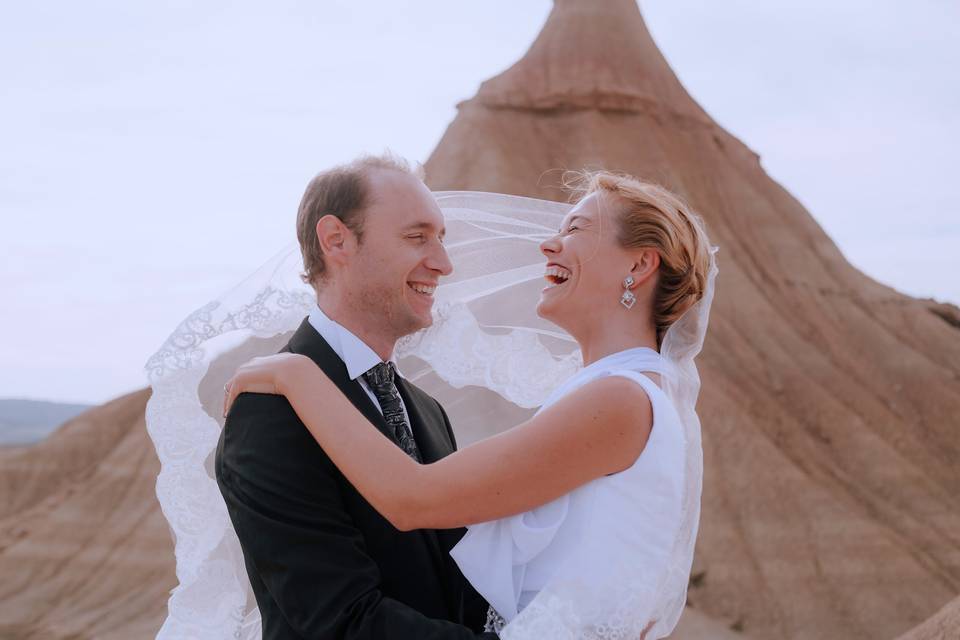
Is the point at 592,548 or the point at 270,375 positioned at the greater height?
the point at 270,375

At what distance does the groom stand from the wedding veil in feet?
1.26

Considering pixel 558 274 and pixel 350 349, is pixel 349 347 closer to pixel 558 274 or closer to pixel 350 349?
pixel 350 349

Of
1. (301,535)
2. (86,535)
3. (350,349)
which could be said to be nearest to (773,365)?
(86,535)

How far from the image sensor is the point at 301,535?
2482 mm

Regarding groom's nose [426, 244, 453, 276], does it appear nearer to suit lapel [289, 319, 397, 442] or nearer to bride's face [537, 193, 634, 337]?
bride's face [537, 193, 634, 337]

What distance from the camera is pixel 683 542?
117 inches

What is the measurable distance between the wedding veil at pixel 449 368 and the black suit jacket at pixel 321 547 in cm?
52

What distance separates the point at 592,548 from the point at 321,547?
65cm

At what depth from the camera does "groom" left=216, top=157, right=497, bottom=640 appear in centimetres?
246

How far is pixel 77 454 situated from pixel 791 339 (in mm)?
17842

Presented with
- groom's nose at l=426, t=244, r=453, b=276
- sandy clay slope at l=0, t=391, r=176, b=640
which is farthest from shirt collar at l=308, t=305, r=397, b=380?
sandy clay slope at l=0, t=391, r=176, b=640

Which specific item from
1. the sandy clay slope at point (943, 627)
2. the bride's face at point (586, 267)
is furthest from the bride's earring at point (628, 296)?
the sandy clay slope at point (943, 627)

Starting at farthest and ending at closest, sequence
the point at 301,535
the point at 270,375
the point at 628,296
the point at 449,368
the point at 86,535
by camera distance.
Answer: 1. the point at 86,535
2. the point at 449,368
3. the point at 628,296
4. the point at 270,375
5. the point at 301,535

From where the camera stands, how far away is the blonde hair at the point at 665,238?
114 inches
